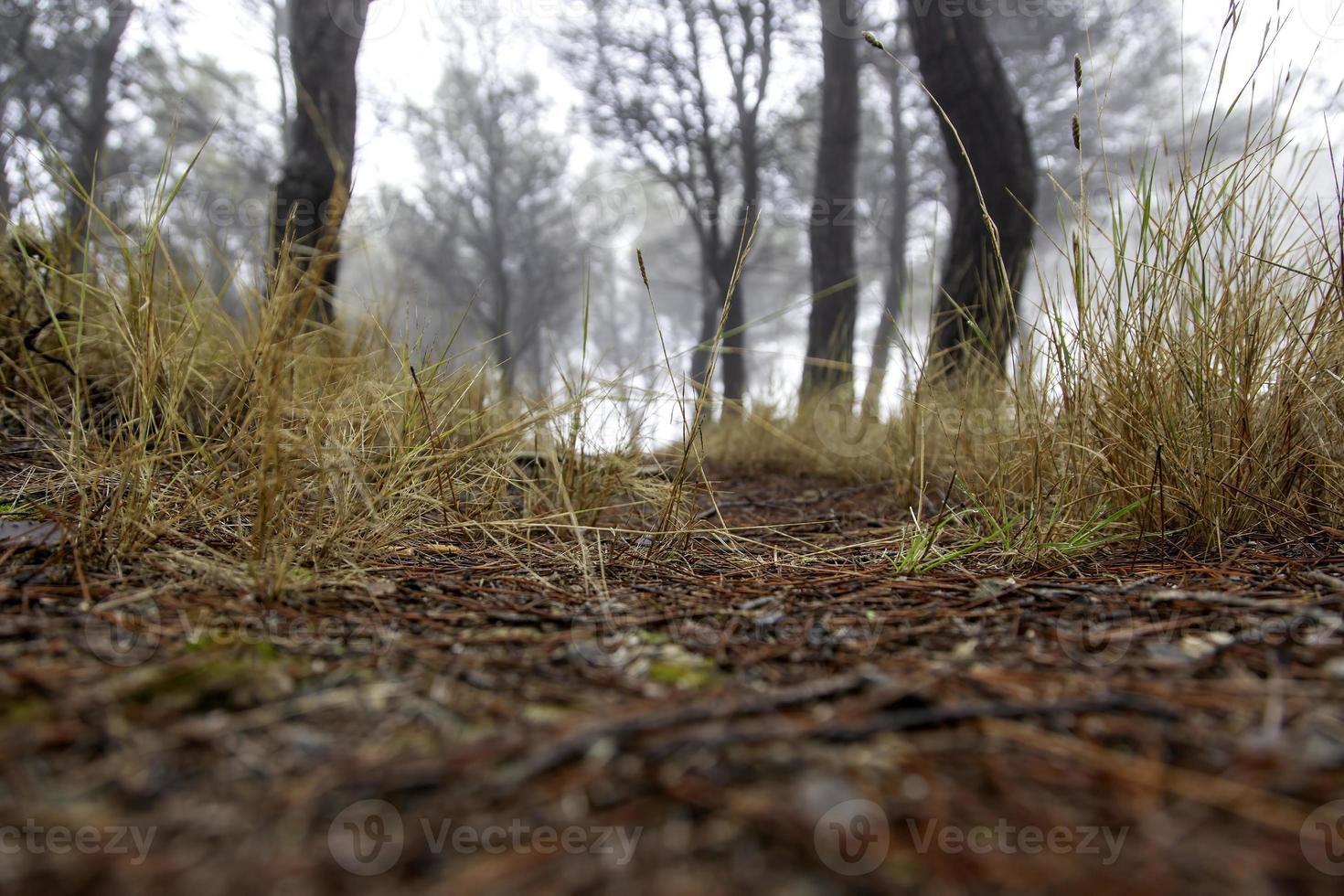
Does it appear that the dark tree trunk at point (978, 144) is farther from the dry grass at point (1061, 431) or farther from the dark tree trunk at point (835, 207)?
the dry grass at point (1061, 431)

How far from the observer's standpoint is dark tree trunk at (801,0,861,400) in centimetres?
504

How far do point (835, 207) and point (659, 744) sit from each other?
17.0 ft

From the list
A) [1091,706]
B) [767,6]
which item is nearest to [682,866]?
[1091,706]

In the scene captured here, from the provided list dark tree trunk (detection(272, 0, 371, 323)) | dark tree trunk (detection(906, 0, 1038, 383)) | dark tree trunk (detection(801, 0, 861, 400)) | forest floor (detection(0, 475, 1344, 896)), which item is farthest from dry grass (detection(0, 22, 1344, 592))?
dark tree trunk (detection(801, 0, 861, 400))

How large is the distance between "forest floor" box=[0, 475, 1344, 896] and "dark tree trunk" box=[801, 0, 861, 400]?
343 cm

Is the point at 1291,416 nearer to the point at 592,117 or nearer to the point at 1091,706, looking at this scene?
the point at 1091,706

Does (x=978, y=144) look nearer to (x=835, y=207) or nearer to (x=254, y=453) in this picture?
(x=835, y=207)

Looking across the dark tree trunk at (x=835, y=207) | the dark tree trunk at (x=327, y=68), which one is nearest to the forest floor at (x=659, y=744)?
the dark tree trunk at (x=327, y=68)

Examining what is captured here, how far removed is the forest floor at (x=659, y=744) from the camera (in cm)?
48

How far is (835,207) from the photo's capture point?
5.19 metres

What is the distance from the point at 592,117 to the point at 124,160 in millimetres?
6939

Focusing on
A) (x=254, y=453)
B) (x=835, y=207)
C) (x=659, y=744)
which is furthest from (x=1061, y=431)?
(x=835, y=207)

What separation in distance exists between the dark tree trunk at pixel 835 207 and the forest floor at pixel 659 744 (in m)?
3.43

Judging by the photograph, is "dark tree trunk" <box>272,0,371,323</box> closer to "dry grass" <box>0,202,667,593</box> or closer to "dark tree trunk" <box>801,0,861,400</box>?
→ "dry grass" <box>0,202,667,593</box>
